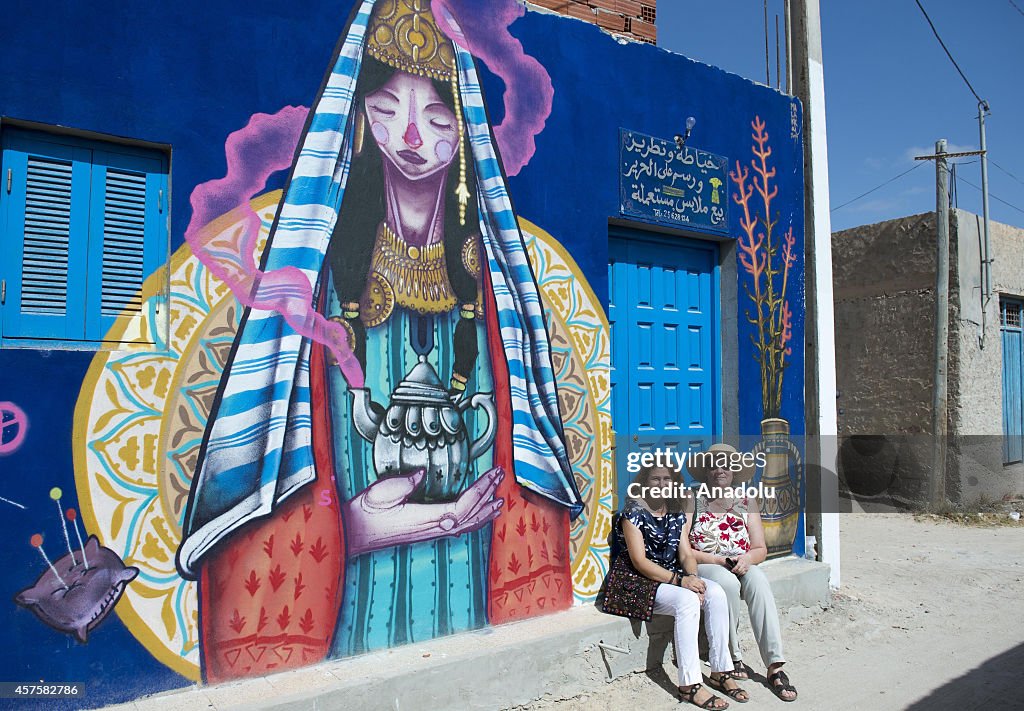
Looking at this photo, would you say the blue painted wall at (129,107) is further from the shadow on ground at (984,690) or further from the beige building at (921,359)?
the beige building at (921,359)

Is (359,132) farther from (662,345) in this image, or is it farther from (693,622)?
(693,622)

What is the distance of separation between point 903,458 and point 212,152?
9.79 meters

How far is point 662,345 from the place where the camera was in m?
5.45

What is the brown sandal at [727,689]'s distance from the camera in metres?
4.13

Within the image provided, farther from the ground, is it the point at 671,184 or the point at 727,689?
the point at 671,184

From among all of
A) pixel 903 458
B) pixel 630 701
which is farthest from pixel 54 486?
pixel 903 458

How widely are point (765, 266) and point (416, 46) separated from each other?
316cm

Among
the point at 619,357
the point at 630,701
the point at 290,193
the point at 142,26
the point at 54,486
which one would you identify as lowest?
the point at 630,701

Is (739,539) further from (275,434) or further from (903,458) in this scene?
Answer: (903,458)

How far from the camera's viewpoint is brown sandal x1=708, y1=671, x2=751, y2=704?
13.6ft

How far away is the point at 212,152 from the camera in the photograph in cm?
350

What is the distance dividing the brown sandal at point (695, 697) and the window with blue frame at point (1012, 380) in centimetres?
855

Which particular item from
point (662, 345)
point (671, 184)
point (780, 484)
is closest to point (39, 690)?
point (662, 345)

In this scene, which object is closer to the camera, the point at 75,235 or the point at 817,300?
the point at 75,235
